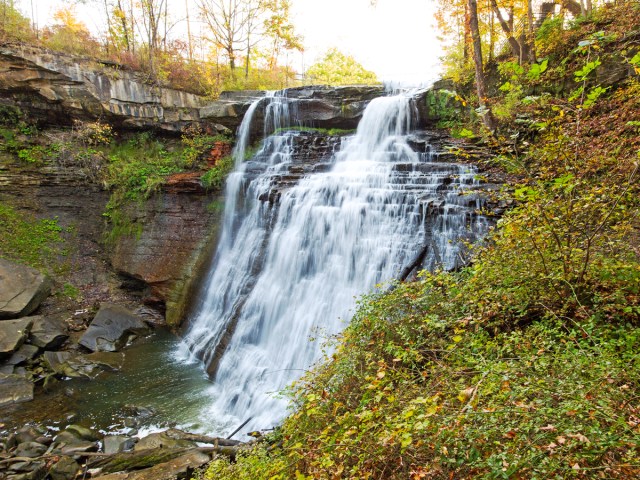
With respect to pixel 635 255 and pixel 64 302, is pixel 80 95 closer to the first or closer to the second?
pixel 64 302

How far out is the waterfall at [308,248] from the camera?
7.55 m

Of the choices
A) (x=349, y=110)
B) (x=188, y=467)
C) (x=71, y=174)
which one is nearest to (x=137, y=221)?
(x=71, y=174)

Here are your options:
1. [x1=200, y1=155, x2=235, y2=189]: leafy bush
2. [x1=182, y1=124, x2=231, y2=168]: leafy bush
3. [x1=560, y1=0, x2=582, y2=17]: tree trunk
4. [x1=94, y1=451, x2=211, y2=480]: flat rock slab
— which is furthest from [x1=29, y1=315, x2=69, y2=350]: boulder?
[x1=560, y1=0, x2=582, y2=17]: tree trunk

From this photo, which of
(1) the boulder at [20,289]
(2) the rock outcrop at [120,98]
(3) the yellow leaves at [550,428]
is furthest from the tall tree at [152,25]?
(3) the yellow leaves at [550,428]

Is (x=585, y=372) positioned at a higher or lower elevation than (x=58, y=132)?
lower

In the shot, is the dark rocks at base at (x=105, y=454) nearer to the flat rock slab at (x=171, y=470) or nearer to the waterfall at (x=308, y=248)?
the flat rock slab at (x=171, y=470)

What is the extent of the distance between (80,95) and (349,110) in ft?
31.2

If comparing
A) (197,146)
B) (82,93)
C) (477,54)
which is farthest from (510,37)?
(82,93)

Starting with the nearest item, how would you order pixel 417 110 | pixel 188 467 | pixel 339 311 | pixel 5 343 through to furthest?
pixel 188 467, pixel 339 311, pixel 5 343, pixel 417 110

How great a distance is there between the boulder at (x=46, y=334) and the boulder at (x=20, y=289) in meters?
0.46

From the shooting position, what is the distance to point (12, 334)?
8.59 metres

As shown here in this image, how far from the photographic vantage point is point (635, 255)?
3920 millimetres

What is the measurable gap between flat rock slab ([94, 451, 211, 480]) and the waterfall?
1.50 metres

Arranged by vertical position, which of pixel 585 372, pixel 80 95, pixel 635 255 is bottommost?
pixel 585 372
